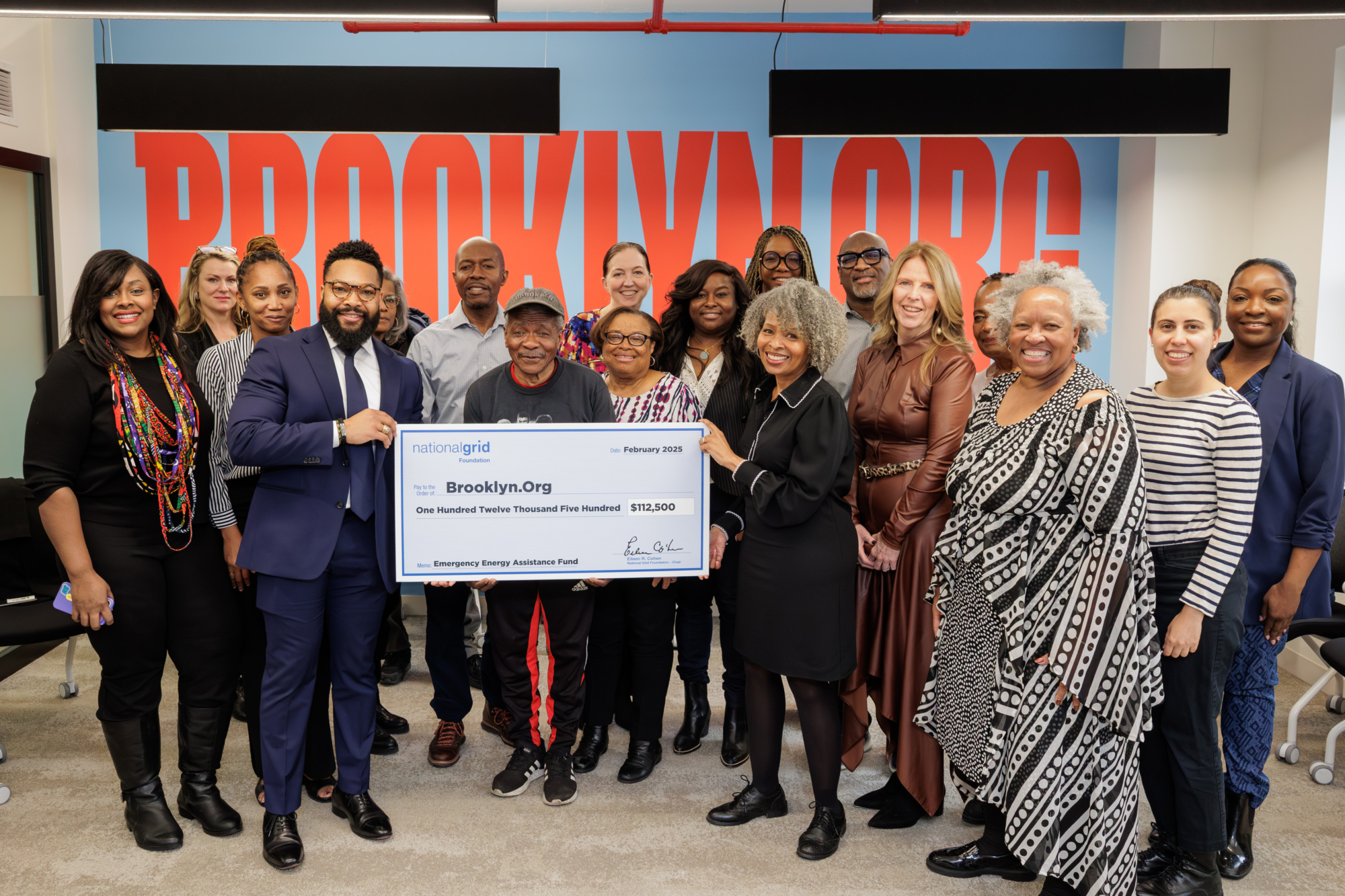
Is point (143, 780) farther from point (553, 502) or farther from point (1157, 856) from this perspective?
point (1157, 856)

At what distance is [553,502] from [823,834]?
142cm

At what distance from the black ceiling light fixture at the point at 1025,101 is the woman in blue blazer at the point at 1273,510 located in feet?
7.17

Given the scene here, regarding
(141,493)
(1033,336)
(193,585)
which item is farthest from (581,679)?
(1033,336)

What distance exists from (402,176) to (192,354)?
109 inches

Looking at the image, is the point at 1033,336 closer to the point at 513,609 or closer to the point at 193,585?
the point at 513,609

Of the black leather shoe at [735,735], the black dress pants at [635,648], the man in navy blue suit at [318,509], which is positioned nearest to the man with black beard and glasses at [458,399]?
the black dress pants at [635,648]

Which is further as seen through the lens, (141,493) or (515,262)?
(515,262)

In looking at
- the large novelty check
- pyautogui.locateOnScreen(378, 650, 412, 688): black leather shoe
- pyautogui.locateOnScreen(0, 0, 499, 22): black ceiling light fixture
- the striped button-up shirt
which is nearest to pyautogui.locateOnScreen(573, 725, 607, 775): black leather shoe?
the large novelty check

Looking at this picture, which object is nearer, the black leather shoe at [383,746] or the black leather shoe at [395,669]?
the black leather shoe at [383,746]

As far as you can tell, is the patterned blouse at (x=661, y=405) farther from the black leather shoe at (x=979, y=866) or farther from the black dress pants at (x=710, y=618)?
the black leather shoe at (x=979, y=866)

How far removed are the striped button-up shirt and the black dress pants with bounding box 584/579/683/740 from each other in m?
1.31

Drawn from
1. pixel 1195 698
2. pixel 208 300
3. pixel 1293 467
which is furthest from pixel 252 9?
pixel 1293 467

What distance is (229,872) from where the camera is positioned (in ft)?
9.24

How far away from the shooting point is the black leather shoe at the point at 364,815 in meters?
3.02
